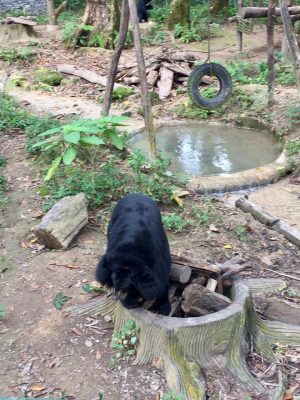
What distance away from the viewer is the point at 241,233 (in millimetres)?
6258

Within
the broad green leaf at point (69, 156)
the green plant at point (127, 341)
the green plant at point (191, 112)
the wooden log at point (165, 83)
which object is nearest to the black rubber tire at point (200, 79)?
the green plant at point (191, 112)

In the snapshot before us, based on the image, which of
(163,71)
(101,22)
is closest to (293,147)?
(163,71)

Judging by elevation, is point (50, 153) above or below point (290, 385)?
above

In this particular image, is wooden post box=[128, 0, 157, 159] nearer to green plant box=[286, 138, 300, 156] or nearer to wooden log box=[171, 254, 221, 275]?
wooden log box=[171, 254, 221, 275]

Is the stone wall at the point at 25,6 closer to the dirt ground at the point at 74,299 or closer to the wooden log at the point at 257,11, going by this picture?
the wooden log at the point at 257,11

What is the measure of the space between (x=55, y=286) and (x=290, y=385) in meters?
2.22

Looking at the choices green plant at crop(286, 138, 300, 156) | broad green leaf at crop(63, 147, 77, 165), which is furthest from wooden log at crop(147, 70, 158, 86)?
broad green leaf at crop(63, 147, 77, 165)

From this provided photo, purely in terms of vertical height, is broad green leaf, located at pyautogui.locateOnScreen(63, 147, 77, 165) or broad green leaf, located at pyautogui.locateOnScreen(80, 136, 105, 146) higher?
broad green leaf, located at pyautogui.locateOnScreen(80, 136, 105, 146)

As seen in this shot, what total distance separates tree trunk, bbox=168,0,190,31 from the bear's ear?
15.1 meters

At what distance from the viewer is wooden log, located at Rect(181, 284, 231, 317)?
4.20 meters

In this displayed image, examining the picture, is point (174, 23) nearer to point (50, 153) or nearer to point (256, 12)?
point (256, 12)

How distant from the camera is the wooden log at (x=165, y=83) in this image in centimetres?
1203

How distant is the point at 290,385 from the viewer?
4176 mm

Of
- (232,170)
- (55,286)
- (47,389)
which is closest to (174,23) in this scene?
(232,170)
